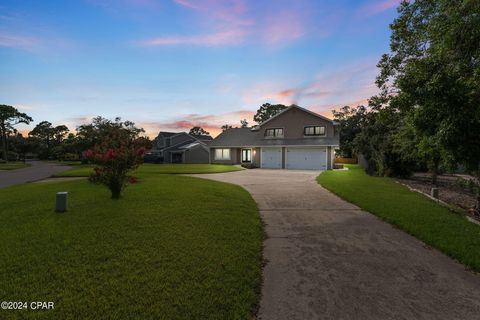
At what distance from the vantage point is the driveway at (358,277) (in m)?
2.90

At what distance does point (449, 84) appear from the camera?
19.1 feet

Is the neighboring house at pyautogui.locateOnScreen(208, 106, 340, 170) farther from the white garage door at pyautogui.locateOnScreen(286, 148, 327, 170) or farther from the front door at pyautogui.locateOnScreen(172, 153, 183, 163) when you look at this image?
the front door at pyautogui.locateOnScreen(172, 153, 183, 163)

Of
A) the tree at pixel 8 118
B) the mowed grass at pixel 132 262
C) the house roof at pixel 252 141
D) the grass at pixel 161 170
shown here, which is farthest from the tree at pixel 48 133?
the mowed grass at pixel 132 262

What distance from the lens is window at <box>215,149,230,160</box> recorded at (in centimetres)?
3431

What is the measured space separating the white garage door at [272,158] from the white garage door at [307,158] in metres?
1.06

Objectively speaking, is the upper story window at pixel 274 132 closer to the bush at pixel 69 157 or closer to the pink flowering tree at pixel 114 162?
the pink flowering tree at pixel 114 162

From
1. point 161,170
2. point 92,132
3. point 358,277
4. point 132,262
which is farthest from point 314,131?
point 92,132

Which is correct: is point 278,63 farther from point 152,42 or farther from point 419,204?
point 419,204

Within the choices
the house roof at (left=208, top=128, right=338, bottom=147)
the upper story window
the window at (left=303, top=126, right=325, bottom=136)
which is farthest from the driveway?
the upper story window

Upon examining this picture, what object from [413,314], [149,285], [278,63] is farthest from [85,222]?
[278,63]

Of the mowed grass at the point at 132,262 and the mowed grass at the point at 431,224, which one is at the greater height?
→ the mowed grass at the point at 132,262

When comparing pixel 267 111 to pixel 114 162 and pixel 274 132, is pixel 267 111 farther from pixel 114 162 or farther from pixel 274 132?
pixel 114 162

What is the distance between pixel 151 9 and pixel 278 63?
30.6 feet

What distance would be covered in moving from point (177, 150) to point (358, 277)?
41.4 m
